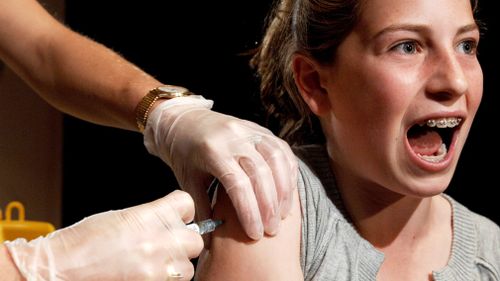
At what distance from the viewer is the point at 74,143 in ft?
9.58

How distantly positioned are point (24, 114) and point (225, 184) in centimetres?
195

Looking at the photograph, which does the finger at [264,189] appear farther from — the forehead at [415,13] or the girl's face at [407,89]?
the forehead at [415,13]

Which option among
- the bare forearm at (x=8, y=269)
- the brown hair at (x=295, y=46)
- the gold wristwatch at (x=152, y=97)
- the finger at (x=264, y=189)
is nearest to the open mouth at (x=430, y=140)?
the brown hair at (x=295, y=46)

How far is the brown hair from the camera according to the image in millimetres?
1655

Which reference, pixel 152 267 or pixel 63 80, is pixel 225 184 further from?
pixel 63 80

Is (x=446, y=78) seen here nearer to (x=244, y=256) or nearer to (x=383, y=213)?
(x=383, y=213)

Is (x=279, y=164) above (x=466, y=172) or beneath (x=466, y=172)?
above

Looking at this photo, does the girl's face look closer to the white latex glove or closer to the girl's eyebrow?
the girl's eyebrow

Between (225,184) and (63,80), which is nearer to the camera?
(225,184)

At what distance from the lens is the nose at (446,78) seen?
1527 mm

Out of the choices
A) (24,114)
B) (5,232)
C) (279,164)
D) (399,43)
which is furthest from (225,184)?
(24,114)

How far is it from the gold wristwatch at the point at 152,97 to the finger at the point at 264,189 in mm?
318

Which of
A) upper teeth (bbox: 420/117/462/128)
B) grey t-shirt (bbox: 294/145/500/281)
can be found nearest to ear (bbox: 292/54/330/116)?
grey t-shirt (bbox: 294/145/500/281)

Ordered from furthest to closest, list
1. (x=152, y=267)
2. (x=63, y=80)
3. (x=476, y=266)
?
1. (x=63, y=80)
2. (x=476, y=266)
3. (x=152, y=267)
